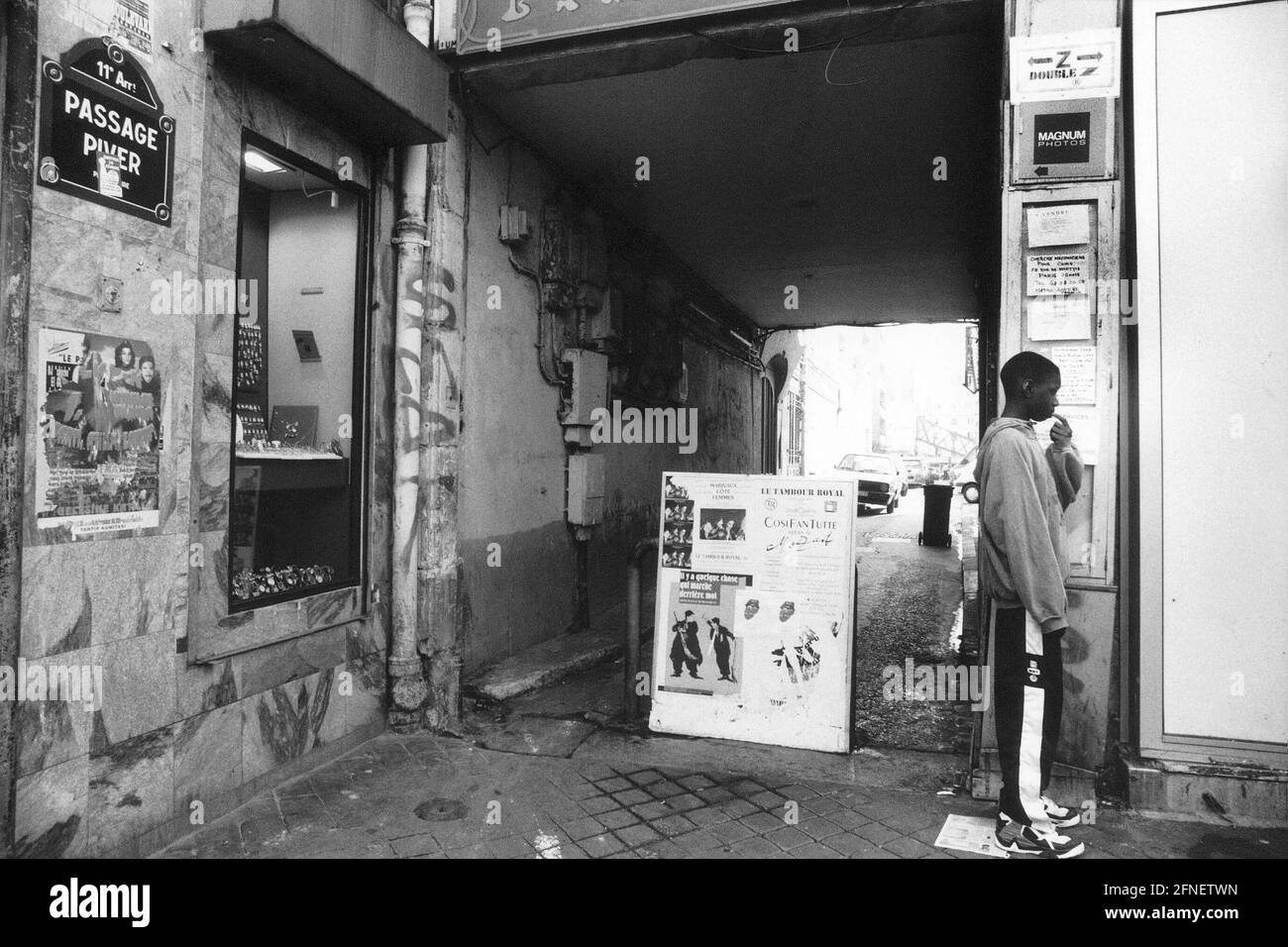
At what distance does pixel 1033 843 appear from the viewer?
3357 mm

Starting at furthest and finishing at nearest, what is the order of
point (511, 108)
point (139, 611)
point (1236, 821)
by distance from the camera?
point (511, 108) < point (1236, 821) < point (139, 611)

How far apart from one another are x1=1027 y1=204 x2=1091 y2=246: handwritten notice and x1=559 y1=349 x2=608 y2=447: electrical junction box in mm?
4217

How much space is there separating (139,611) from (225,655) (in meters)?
0.53

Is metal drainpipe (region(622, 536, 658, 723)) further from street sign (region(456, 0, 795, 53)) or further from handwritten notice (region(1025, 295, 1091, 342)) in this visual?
street sign (region(456, 0, 795, 53))

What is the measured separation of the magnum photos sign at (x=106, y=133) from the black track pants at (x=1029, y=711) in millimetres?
4073

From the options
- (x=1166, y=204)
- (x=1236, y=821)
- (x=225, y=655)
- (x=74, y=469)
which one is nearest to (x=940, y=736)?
(x=1236, y=821)

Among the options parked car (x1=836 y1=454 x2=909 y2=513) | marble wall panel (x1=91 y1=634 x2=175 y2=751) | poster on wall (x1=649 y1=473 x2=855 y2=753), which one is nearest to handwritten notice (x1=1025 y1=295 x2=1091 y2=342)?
poster on wall (x1=649 y1=473 x2=855 y2=753)

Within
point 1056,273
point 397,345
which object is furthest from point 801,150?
point 397,345

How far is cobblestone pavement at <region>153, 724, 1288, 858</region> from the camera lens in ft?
11.3

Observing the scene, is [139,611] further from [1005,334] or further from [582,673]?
[1005,334]

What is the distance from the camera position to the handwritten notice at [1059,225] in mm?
3963

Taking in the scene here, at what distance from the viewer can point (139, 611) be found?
3.36 metres

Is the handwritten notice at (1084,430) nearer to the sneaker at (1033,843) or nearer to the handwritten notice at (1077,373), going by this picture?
the handwritten notice at (1077,373)

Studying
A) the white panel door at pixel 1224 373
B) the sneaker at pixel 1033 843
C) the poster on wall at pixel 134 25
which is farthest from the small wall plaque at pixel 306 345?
the white panel door at pixel 1224 373
